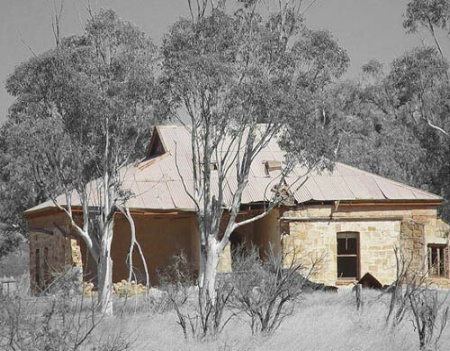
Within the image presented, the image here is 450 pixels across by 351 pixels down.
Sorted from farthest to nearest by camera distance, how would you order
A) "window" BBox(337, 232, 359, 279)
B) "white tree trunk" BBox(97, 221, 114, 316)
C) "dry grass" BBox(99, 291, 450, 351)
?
1. "window" BBox(337, 232, 359, 279)
2. "white tree trunk" BBox(97, 221, 114, 316)
3. "dry grass" BBox(99, 291, 450, 351)

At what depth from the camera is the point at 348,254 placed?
88.9 ft

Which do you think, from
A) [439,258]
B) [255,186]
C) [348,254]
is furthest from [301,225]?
[439,258]

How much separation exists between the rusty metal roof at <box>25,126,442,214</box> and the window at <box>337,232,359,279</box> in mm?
1191

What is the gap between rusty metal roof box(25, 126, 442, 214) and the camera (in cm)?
2681

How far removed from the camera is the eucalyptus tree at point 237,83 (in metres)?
22.0

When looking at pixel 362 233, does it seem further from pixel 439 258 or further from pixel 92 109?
pixel 92 109

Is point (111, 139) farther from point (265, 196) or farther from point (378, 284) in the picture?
point (378, 284)

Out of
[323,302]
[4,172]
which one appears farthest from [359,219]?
[4,172]

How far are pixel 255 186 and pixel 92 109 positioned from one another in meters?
7.24

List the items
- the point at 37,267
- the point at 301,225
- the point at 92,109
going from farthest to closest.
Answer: the point at 37,267
the point at 301,225
the point at 92,109

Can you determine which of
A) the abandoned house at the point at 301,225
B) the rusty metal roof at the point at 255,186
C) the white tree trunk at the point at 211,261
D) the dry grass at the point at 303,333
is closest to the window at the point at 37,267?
the abandoned house at the point at 301,225

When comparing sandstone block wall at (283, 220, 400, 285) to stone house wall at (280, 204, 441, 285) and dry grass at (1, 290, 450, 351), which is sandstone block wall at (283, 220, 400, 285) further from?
dry grass at (1, 290, 450, 351)

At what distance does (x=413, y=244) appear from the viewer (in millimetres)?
27125

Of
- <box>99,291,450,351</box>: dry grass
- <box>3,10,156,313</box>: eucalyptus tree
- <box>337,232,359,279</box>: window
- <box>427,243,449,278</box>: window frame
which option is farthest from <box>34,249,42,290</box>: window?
<box>427,243,449,278</box>: window frame
